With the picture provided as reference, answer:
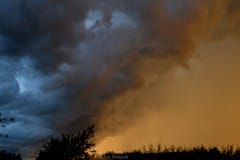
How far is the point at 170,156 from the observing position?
123 meters

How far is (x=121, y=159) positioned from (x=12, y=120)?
10264cm

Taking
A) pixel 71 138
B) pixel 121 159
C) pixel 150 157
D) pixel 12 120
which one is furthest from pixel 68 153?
pixel 150 157

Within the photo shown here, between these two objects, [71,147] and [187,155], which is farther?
[187,155]

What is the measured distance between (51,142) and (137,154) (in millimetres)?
104419

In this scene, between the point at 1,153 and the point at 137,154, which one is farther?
the point at 137,154

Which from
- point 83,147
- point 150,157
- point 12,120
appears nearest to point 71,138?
point 83,147

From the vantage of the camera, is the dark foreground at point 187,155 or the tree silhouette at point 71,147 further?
the dark foreground at point 187,155

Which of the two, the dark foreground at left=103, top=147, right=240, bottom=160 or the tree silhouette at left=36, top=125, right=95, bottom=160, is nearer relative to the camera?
the tree silhouette at left=36, top=125, right=95, bottom=160

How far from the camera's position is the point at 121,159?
12294cm

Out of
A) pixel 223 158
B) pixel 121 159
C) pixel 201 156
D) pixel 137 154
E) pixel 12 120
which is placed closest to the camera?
pixel 12 120

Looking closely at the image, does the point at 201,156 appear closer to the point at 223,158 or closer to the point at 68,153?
the point at 223,158

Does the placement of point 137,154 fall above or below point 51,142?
above

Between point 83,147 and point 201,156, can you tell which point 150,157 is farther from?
point 83,147

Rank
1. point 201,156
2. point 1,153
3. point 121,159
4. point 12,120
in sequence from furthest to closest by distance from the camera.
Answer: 1. point 121,159
2. point 201,156
3. point 1,153
4. point 12,120
